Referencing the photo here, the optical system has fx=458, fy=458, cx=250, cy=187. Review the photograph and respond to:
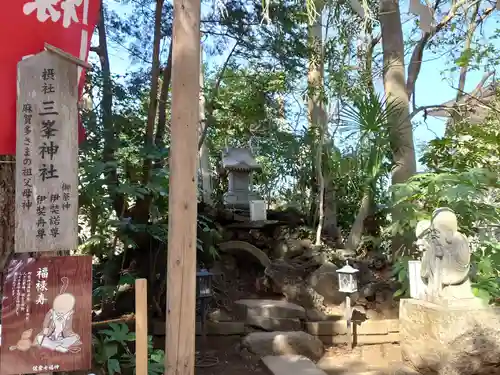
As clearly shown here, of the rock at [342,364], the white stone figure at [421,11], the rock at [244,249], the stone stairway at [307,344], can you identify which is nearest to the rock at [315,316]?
the stone stairway at [307,344]

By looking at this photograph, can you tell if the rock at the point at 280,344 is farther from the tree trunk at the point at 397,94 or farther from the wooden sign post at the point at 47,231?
the wooden sign post at the point at 47,231

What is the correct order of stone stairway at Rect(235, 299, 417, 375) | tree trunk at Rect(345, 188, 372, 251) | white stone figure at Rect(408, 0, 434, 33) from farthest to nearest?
1. tree trunk at Rect(345, 188, 372, 251)
2. stone stairway at Rect(235, 299, 417, 375)
3. white stone figure at Rect(408, 0, 434, 33)

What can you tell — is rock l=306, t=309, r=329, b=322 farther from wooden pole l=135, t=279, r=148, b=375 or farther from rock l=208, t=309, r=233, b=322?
wooden pole l=135, t=279, r=148, b=375

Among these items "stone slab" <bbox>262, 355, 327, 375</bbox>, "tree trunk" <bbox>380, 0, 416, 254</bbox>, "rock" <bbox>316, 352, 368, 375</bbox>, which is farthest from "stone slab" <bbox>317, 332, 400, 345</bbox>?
"tree trunk" <bbox>380, 0, 416, 254</bbox>

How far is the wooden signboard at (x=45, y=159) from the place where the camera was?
2.52 m

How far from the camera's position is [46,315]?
2.43 meters

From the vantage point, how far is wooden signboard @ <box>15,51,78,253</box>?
2521 millimetres

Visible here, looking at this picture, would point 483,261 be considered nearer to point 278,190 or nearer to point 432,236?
point 432,236

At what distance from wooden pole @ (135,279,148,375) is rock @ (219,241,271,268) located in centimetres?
580

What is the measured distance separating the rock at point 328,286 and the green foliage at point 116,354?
3919 millimetres

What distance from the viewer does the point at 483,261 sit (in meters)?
5.73

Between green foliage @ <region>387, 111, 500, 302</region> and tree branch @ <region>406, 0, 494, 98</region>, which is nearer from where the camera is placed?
green foliage @ <region>387, 111, 500, 302</region>

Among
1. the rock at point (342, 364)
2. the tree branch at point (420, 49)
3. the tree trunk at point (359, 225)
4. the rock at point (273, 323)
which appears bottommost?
the rock at point (342, 364)

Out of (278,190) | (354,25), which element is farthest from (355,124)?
(278,190)
